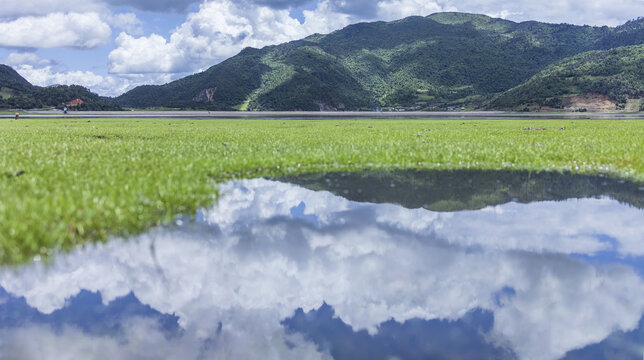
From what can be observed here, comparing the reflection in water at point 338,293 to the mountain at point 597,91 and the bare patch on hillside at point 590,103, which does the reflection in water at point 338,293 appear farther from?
the mountain at point 597,91

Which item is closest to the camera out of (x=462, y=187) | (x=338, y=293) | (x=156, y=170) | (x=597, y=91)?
(x=338, y=293)

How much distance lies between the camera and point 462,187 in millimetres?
13102

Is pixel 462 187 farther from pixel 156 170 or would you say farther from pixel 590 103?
pixel 590 103

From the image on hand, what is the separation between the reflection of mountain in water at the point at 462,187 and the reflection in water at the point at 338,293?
229 cm

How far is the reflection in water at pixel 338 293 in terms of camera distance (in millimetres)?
4688

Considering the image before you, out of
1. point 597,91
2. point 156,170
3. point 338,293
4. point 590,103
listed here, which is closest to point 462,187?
point 338,293

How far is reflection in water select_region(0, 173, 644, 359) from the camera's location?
4.69 m

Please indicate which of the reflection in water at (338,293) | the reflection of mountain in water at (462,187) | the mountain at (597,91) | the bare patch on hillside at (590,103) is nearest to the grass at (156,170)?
the reflection in water at (338,293)

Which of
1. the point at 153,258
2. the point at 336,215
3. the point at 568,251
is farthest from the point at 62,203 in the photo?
the point at 568,251

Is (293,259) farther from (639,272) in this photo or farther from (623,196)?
(623,196)

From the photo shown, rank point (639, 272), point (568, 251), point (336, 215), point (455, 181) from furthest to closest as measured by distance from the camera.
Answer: point (455, 181) → point (336, 215) → point (568, 251) → point (639, 272)

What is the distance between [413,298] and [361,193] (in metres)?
6.68

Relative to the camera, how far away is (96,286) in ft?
19.6

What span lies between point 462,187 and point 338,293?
27.8ft
